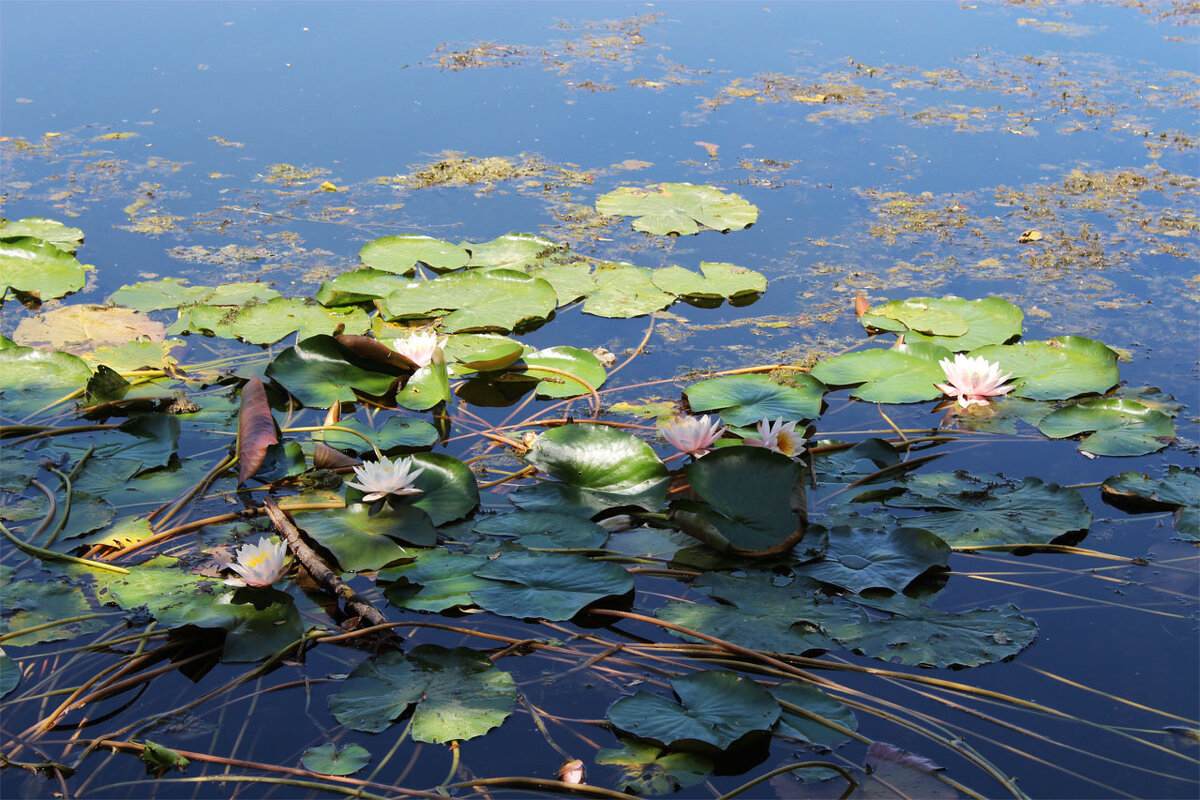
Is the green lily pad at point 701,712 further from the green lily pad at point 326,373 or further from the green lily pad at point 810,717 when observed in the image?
the green lily pad at point 326,373

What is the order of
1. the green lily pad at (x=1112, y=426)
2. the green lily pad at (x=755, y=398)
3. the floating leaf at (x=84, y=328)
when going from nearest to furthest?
1. the green lily pad at (x=1112, y=426)
2. the green lily pad at (x=755, y=398)
3. the floating leaf at (x=84, y=328)

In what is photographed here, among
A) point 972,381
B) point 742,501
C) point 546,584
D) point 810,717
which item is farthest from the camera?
point 972,381

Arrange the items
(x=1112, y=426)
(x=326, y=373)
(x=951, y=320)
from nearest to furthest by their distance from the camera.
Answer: (x=1112, y=426)
(x=326, y=373)
(x=951, y=320)

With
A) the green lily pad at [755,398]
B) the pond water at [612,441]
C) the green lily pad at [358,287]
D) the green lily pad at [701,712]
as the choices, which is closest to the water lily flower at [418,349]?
the pond water at [612,441]

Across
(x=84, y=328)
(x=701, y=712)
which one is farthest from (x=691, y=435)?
(x=84, y=328)

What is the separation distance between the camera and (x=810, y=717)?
179cm

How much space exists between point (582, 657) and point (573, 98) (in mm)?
4650

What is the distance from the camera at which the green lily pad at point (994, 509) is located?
2.31 meters

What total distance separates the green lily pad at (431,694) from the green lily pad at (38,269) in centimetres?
270

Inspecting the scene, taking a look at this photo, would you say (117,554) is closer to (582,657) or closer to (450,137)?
(582,657)

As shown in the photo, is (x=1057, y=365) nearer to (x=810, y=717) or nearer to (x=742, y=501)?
(x=742, y=501)

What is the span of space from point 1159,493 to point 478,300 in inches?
93.8

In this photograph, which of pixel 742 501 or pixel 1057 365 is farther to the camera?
pixel 1057 365

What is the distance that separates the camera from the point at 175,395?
300cm
